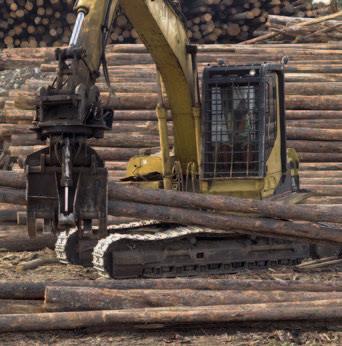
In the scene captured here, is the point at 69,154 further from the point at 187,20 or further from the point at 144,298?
the point at 187,20

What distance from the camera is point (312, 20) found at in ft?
68.4

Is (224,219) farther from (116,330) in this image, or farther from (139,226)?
(116,330)

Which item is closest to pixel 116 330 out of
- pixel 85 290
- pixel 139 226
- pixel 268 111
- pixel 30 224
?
pixel 85 290

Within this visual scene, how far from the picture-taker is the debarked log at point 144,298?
22.3 feet

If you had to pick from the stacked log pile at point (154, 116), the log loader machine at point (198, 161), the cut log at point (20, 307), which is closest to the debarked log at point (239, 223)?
the log loader machine at point (198, 161)

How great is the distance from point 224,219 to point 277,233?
0.72 meters

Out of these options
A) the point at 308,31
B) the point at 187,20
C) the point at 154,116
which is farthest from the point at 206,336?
the point at 187,20

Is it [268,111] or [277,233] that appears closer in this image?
[277,233]

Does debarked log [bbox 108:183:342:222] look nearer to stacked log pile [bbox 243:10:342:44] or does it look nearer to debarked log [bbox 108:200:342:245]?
debarked log [bbox 108:200:342:245]

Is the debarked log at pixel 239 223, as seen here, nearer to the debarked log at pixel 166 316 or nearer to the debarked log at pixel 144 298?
the debarked log at pixel 144 298

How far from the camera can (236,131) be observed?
10000mm

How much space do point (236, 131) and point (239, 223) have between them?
5.67 feet

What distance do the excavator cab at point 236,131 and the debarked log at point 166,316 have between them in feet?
10.7

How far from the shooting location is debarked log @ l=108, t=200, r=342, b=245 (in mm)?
8094
